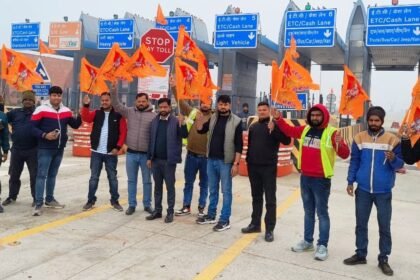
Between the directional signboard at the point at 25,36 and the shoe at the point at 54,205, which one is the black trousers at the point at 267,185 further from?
the directional signboard at the point at 25,36

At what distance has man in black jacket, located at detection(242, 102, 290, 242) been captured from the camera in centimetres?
566

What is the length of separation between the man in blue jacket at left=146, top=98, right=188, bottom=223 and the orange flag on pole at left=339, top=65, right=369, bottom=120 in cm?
270

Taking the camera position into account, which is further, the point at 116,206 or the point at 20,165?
the point at 20,165

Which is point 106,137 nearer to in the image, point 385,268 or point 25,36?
point 385,268

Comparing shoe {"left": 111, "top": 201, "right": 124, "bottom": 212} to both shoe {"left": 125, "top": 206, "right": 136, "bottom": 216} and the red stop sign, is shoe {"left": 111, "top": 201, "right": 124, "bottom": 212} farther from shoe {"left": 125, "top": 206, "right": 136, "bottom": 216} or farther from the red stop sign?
the red stop sign

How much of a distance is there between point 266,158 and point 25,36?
24.7 m

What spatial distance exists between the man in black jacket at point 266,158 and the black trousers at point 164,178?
123cm

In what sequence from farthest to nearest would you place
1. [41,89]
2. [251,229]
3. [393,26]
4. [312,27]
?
[312,27]
[393,26]
[41,89]
[251,229]

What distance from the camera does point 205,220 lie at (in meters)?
6.34

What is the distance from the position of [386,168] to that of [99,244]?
3.33m

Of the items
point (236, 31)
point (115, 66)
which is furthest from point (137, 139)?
point (236, 31)

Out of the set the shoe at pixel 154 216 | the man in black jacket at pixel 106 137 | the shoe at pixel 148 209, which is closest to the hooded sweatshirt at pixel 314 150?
the shoe at pixel 154 216

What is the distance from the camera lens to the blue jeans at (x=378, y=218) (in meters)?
4.73

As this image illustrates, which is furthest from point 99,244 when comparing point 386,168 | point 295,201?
point 295,201
